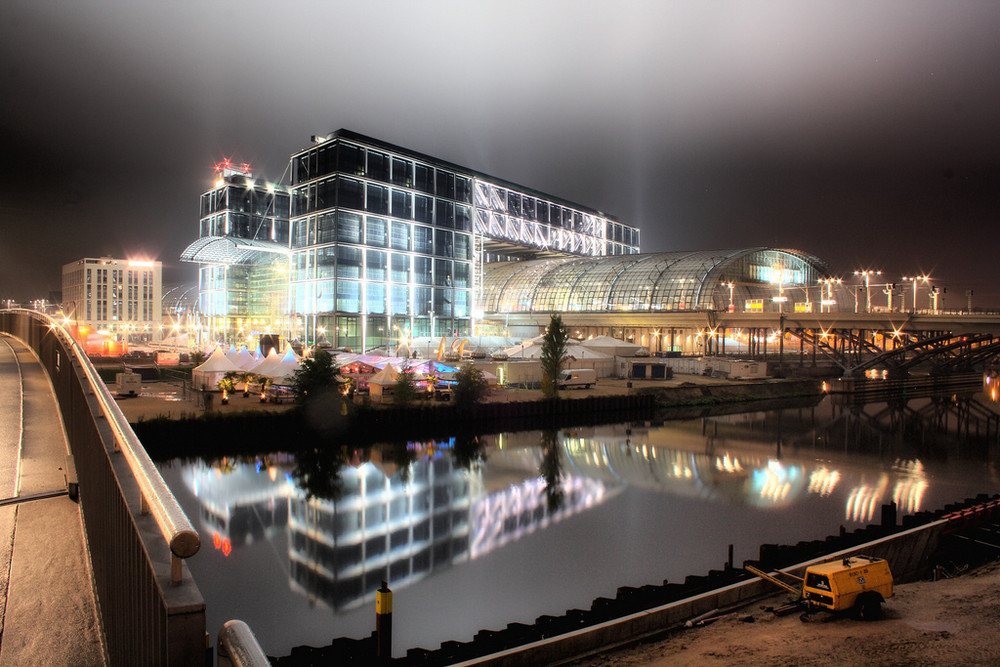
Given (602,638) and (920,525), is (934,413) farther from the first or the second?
(602,638)

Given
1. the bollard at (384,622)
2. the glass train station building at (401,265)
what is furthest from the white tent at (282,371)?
the glass train station building at (401,265)

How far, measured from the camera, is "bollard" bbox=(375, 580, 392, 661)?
10.7 meters

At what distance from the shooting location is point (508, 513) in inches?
884

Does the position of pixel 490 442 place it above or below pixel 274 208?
below

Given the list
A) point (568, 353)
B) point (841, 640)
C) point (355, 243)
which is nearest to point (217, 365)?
point (568, 353)

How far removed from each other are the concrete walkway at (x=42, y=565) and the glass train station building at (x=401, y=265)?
6524cm

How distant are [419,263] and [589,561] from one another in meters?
68.0

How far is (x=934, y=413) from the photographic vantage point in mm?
50750

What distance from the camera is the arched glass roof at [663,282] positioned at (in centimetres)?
8175

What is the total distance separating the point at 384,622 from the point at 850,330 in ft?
232

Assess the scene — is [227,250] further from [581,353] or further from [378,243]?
[581,353]

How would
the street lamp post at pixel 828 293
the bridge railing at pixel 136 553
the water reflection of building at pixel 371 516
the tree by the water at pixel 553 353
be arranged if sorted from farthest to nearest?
the street lamp post at pixel 828 293
the tree by the water at pixel 553 353
the water reflection of building at pixel 371 516
the bridge railing at pixel 136 553

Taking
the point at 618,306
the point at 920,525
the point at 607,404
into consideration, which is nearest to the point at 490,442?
the point at 607,404

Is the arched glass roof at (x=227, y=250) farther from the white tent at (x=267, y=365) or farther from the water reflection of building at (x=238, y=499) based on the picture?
the water reflection of building at (x=238, y=499)
